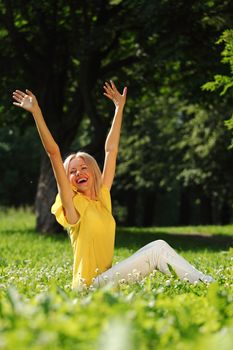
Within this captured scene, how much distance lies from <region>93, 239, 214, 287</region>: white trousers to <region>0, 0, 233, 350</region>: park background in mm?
185

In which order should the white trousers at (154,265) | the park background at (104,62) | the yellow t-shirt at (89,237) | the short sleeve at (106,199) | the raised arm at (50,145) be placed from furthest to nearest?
the park background at (104,62), the short sleeve at (106,199), the yellow t-shirt at (89,237), the white trousers at (154,265), the raised arm at (50,145)

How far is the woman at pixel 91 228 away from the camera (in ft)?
21.3

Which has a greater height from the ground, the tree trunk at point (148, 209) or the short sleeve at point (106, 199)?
the short sleeve at point (106, 199)

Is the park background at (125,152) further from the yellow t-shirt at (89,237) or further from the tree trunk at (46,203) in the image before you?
the yellow t-shirt at (89,237)

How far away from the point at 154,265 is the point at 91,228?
0.69 meters

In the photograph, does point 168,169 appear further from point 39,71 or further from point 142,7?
point 142,7

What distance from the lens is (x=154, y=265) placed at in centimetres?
673

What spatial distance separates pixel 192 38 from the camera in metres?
18.4

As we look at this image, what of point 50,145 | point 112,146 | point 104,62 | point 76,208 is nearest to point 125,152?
point 104,62

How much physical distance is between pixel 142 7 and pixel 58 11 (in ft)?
18.0

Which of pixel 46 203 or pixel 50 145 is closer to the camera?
pixel 50 145

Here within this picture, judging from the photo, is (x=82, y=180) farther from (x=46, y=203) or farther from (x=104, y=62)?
(x=104, y=62)

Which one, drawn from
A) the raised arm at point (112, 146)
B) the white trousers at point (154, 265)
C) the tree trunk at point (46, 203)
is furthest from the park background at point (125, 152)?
the raised arm at point (112, 146)

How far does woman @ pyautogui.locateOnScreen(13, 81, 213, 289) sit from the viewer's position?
6484mm
